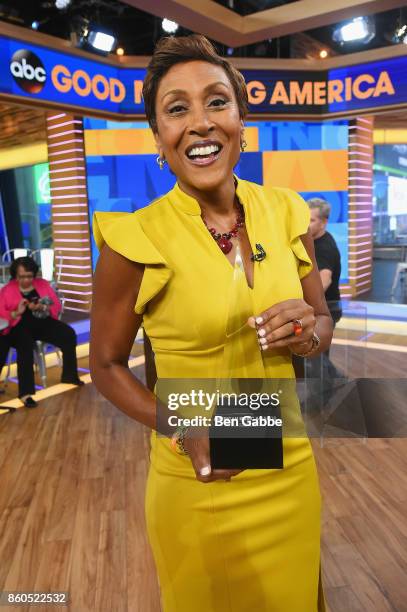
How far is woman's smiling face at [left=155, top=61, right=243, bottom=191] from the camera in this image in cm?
82

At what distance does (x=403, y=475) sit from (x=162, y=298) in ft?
8.54

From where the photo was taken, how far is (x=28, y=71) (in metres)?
5.34

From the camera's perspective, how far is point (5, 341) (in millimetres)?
4379

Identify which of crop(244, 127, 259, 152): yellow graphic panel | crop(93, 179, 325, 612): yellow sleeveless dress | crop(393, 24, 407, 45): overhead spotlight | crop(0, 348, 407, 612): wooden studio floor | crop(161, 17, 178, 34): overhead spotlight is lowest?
crop(0, 348, 407, 612): wooden studio floor

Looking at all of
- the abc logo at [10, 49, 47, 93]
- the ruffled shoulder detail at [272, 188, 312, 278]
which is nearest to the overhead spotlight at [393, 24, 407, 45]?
the abc logo at [10, 49, 47, 93]

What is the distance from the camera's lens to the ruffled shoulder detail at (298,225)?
2.97 feet

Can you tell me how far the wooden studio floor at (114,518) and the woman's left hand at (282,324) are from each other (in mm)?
1536

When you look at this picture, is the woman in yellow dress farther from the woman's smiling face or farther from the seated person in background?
the seated person in background

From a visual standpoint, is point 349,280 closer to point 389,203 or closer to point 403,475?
point 389,203

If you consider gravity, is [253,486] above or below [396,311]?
above

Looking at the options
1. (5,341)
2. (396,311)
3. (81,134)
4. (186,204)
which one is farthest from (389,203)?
(186,204)

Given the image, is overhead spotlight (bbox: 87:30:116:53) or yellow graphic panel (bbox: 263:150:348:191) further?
yellow graphic panel (bbox: 263:150:348:191)

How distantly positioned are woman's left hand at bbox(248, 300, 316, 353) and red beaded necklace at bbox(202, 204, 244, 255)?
229mm

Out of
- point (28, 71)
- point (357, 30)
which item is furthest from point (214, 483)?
point (357, 30)
